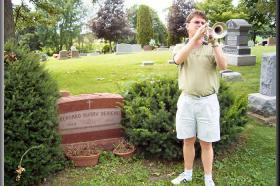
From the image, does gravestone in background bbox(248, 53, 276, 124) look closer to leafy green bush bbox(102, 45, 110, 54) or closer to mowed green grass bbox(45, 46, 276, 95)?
mowed green grass bbox(45, 46, 276, 95)

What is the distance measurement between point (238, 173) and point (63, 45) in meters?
23.5

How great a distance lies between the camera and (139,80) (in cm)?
498

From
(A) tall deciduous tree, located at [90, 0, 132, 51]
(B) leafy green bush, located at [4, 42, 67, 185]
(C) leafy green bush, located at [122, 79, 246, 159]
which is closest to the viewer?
(B) leafy green bush, located at [4, 42, 67, 185]

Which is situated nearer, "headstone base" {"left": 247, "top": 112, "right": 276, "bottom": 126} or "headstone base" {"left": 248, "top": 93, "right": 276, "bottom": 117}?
"headstone base" {"left": 247, "top": 112, "right": 276, "bottom": 126}

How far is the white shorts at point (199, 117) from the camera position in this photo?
3.46 metres

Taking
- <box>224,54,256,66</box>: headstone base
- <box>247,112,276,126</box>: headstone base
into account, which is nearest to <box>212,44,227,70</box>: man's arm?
<box>247,112,276,126</box>: headstone base

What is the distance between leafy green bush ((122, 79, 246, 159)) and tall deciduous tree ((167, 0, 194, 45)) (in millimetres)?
20406

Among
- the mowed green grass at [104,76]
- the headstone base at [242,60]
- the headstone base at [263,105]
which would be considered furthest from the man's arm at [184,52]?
the headstone base at [242,60]

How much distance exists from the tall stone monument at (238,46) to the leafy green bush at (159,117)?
287 inches

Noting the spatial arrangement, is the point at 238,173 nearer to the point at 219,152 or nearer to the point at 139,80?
the point at 219,152

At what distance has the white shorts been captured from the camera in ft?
11.4

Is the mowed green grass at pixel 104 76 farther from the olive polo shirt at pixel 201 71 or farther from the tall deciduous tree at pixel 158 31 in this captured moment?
the tall deciduous tree at pixel 158 31

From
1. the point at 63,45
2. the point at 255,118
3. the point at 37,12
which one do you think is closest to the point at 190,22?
the point at 255,118

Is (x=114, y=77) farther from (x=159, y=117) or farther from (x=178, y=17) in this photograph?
(x=178, y=17)
